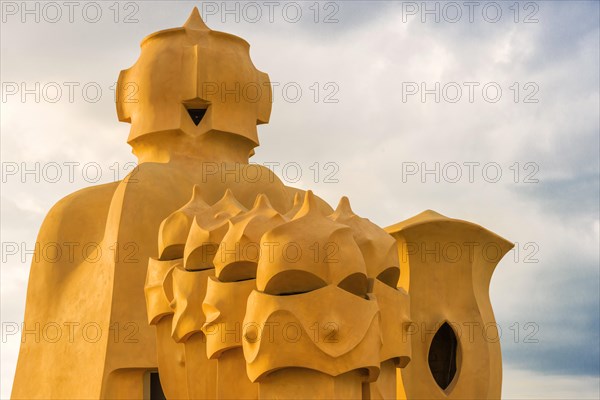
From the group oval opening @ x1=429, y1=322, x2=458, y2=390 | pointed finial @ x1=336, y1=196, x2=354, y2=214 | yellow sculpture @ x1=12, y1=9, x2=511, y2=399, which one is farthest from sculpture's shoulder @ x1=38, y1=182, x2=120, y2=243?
oval opening @ x1=429, y1=322, x2=458, y2=390

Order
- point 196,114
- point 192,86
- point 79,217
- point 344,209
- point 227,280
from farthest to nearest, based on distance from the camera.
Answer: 1. point 196,114
2. point 192,86
3. point 79,217
4. point 344,209
5. point 227,280

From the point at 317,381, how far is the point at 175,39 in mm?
7125

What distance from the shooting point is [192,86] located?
1366cm

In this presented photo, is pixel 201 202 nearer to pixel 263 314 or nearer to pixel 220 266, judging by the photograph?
pixel 220 266

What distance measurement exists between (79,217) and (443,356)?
548cm

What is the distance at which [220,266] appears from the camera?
9.36 metres

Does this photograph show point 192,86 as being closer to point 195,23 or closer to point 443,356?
point 195,23

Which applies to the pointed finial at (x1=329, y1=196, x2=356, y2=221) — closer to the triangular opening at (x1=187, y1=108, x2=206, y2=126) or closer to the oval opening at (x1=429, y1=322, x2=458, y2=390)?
the oval opening at (x1=429, y1=322, x2=458, y2=390)

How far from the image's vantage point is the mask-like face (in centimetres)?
1370

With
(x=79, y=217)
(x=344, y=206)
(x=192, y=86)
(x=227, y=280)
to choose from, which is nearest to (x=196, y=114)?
(x=192, y=86)

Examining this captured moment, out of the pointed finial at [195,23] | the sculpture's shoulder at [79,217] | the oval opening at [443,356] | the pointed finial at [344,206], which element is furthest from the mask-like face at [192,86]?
the pointed finial at [344,206]

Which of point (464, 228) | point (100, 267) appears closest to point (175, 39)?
point (100, 267)

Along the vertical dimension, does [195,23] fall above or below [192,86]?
above

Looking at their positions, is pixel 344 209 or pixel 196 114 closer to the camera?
pixel 344 209
